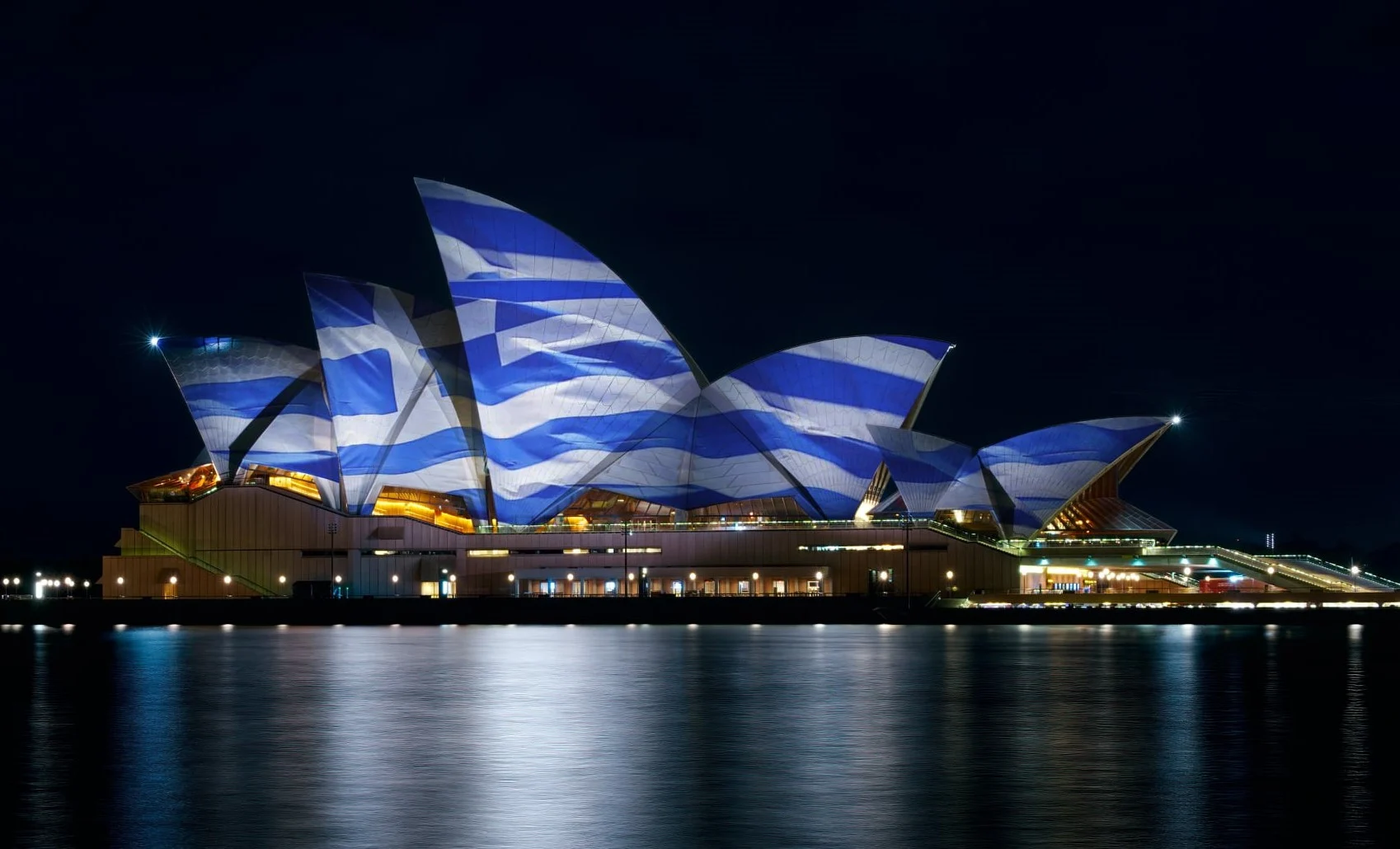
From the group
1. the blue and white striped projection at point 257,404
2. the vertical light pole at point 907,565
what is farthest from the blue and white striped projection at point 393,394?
the vertical light pole at point 907,565

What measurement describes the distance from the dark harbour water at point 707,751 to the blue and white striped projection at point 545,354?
29.9 meters

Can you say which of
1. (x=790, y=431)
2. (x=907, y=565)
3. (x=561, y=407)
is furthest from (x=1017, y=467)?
(x=561, y=407)

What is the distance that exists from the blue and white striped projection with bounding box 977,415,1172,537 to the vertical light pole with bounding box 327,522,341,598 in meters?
30.5

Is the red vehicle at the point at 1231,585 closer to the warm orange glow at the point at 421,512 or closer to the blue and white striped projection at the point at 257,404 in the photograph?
the warm orange glow at the point at 421,512

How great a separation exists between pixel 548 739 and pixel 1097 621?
4528cm

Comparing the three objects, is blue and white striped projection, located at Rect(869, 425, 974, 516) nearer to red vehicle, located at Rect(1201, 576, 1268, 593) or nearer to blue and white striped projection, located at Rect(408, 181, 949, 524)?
blue and white striped projection, located at Rect(408, 181, 949, 524)

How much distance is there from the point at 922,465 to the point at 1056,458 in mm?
6138

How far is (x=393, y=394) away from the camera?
241ft

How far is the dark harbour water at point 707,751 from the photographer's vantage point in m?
16.9

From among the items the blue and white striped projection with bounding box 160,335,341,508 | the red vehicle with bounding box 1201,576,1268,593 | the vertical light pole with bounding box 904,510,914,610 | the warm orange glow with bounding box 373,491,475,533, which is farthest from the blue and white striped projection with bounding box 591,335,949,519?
the red vehicle with bounding box 1201,576,1268,593

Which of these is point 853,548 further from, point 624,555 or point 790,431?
point 624,555

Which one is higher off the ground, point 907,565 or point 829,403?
point 829,403

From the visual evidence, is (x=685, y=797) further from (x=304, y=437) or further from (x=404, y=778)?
(x=304, y=437)

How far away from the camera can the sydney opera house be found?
233ft
